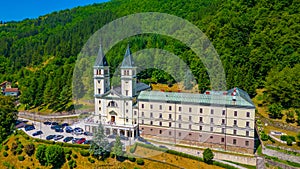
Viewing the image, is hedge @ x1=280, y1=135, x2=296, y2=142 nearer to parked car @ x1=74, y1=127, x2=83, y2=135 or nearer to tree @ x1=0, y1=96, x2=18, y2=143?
parked car @ x1=74, y1=127, x2=83, y2=135

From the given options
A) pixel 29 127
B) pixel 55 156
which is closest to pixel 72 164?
pixel 55 156

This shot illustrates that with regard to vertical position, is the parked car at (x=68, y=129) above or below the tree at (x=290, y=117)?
below

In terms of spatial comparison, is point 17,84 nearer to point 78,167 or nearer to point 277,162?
point 78,167

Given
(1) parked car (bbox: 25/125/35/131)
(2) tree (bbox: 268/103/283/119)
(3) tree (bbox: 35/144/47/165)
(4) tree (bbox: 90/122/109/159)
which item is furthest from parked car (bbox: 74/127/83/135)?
(2) tree (bbox: 268/103/283/119)

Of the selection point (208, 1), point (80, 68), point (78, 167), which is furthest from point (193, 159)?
point (208, 1)

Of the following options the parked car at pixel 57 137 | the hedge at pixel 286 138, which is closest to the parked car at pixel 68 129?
the parked car at pixel 57 137

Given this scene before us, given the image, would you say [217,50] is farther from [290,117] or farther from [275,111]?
[290,117]

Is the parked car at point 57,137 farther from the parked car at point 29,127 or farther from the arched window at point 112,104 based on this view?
the arched window at point 112,104
